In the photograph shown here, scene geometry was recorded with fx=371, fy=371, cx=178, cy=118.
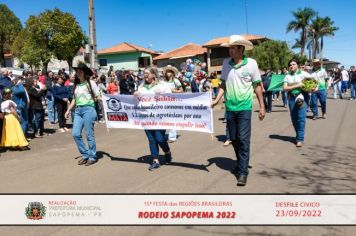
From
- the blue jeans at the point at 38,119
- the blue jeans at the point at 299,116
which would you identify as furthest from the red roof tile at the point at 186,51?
the blue jeans at the point at 299,116

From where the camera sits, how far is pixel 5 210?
4.43 meters

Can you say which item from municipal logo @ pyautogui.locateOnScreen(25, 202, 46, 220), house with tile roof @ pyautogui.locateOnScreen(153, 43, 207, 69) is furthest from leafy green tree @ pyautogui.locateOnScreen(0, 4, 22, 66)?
municipal logo @ pyautogui.locateOnScreen(25, 202, 46, 220)

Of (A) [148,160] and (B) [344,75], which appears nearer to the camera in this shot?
(A) [148,160]

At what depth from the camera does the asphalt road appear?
4.12 meters

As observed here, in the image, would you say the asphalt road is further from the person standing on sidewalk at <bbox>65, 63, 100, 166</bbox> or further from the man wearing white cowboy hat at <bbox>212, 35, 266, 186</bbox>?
the person standing on sidewalk at <bbox>65, 63, 100, 166</bbox>

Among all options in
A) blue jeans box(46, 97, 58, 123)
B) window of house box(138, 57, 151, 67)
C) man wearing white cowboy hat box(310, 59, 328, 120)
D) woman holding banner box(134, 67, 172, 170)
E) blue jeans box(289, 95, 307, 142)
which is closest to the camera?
woman holding banner box(134, 67, 172, 170)

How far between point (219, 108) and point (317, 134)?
29.0 feet

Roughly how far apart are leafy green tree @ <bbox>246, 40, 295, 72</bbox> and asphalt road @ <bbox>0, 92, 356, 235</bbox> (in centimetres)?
4268

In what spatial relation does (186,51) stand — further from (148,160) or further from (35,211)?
(35,211)

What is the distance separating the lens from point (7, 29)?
6456 cm

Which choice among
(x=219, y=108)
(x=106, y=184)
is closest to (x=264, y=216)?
(x=106, y=184)

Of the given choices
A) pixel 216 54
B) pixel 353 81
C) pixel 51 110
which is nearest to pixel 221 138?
pixel 51 110

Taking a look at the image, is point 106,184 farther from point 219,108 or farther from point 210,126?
point 219,108

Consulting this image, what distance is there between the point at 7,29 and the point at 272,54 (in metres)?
45.2
